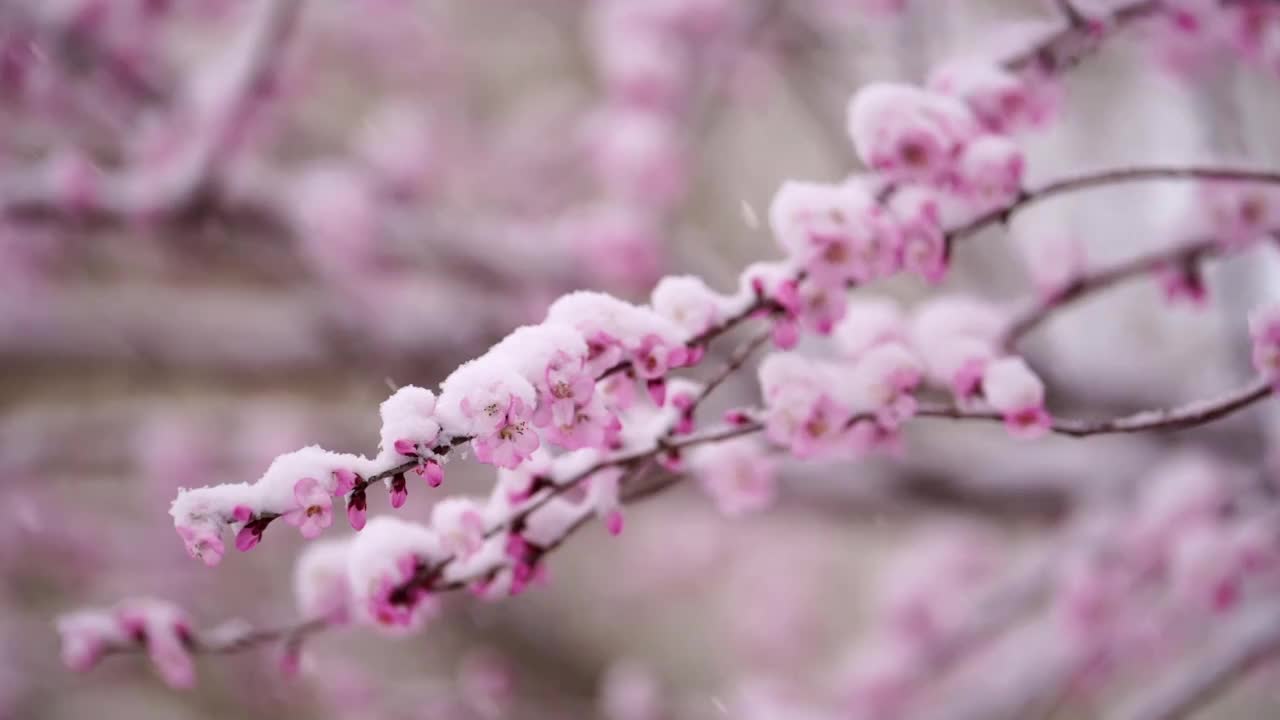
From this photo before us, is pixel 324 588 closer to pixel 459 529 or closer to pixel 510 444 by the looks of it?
pixel 459 529

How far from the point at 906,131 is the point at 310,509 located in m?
0.49

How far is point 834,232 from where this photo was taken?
2.26 feet

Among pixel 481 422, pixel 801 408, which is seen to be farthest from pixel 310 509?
pixel 801 408

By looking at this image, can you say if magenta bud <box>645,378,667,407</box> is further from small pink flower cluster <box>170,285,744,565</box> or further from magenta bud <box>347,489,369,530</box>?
magenta bud <box>347,489,369,530</box>

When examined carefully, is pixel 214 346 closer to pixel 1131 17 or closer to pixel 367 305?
pixel 367 305

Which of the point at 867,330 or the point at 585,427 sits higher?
the point at 867,330

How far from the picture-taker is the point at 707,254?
2070 mm

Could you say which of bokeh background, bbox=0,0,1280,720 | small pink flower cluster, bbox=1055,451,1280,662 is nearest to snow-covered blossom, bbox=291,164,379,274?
bokeh background, bbox=0,0,1280,720

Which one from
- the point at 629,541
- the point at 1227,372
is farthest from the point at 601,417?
the point at 629,541

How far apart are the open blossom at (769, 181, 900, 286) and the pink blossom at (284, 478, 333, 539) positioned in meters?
0.36

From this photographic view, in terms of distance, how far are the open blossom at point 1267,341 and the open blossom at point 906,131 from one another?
241mm

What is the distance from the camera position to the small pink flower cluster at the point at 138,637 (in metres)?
0.84

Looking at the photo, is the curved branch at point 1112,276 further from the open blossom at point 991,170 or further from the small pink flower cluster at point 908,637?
the small pink flower cluster at point 908,637

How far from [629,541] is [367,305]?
260 cm
